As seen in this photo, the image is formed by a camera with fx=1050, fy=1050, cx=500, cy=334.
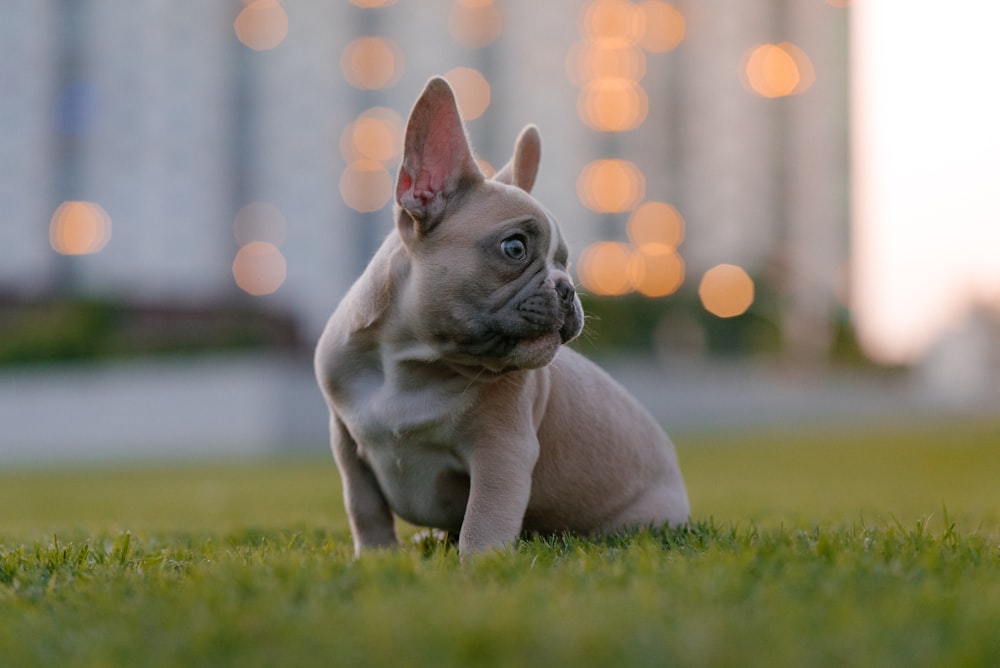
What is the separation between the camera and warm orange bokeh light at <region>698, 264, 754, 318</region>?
30312mm

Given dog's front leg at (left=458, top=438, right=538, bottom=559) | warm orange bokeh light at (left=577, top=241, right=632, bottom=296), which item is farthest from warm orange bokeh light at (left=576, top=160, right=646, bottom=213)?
dog's front leg at (left=458, top=438, right=538, bottom=559)

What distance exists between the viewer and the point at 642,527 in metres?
→ 3.53

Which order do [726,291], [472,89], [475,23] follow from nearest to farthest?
[726,291] → [472,89] → [475,23]

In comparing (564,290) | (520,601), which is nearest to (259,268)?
(564,290)

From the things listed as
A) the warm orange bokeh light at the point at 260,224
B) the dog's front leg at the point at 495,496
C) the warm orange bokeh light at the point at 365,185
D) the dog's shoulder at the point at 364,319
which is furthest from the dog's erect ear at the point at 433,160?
the warm orange bokeh light at the point at 260,224

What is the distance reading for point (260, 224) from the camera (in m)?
35.4

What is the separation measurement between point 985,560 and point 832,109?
39381 mm

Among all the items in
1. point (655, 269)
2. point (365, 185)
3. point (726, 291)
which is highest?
point (365, 185)

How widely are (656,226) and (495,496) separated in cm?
3528

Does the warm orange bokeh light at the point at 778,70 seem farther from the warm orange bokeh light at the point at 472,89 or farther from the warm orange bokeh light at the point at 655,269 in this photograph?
the warm orange bokeh light at the point at 472,89

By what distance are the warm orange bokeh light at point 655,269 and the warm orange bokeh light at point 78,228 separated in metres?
17.5

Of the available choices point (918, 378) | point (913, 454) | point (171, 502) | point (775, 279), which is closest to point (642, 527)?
point (171, 502)

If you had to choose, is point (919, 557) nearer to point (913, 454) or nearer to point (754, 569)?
point (754, 569)

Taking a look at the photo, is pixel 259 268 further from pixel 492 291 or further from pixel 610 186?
pixel 492 291
